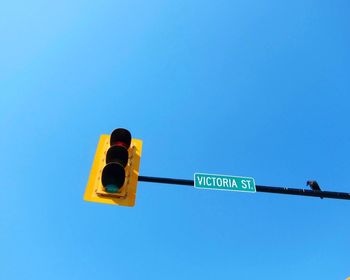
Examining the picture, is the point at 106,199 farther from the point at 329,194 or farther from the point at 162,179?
the point at 329,194

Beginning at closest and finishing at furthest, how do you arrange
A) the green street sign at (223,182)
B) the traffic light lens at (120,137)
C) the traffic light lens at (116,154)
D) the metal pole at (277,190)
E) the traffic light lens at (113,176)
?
1. the traffic light lens at (113,176)
2. the traffic light lens at (116,154)
3. the traffic light lens at (120,137)
4. the metal pole at (277,190)
5. the green street sign at (223,182)

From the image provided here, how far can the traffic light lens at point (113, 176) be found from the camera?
16.6ft

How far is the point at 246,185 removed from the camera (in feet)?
20.0

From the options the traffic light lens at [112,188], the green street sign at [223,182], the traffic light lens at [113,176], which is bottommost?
the traffic light lens at [112,188]

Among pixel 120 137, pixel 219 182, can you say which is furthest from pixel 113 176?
pixel 219 182

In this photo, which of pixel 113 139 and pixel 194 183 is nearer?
pixel 113 139

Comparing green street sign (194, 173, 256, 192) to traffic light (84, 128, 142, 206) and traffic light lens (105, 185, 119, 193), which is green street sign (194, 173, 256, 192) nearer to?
traffic light (84, 128, 142, 206)

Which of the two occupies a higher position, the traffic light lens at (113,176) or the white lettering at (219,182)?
the white lettering at (219,182)

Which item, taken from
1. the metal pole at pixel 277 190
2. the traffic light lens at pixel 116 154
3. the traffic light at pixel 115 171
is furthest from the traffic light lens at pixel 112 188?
the metal pole at pixel 277 190

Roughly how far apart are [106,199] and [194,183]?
1.69 m

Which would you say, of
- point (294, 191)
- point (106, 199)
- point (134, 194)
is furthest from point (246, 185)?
point (106, 199)

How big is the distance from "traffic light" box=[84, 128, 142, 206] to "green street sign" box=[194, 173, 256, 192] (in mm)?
1254

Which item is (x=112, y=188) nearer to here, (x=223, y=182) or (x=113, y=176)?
(x=113, y=176)

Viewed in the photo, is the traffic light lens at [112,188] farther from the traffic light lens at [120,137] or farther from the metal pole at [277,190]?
the traffic light lens at [120,137]
